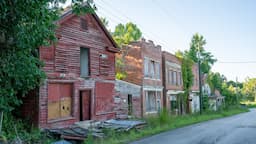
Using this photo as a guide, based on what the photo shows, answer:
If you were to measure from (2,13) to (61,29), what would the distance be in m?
8.52

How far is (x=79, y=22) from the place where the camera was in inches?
801

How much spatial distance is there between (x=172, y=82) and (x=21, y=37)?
28277 millimetres

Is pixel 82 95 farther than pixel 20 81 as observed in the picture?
Yes

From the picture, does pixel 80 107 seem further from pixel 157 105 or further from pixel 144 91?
pixel 157 105

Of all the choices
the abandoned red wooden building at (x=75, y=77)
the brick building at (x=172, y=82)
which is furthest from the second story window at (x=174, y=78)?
the abandoned red wooden building at (x=75, y=77)

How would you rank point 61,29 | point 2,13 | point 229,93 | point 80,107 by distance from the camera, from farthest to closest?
point 229,93, point 80,107, point 61,29, point 2,13

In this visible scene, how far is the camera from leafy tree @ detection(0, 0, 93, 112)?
10.7 metres

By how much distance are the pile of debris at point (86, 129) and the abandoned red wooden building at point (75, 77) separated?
54 cm

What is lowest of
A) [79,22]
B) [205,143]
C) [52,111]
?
[205,143]

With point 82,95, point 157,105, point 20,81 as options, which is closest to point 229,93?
point 157,105

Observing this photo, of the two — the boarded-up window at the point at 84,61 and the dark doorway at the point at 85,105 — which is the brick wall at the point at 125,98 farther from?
the boarded-up window at the point at 84,61

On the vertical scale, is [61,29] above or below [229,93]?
above

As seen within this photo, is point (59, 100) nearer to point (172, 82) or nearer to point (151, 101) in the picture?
point (151, 101)

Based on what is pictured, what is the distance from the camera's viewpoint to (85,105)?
2062 centimetres
